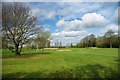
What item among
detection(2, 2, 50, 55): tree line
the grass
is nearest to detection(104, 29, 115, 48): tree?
detection(2, 2, 50, 55): tree line

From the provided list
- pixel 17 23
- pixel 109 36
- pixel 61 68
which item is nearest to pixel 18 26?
pixel 17 23

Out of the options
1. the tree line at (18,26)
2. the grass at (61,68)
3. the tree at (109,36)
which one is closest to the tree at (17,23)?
the tree line at (18,26)

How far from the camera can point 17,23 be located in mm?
27281

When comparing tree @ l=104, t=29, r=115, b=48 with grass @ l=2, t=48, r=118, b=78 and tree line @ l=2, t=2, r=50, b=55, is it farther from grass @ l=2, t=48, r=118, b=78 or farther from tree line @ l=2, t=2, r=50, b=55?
grass @ l=2, t=48, r=118, b=78

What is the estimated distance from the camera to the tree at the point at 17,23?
86.6 feet

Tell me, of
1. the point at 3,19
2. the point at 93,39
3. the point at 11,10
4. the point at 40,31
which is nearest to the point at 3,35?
the point at 3,19

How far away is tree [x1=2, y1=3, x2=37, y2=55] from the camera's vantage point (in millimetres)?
26391

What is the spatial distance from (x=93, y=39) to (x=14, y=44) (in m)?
50.2

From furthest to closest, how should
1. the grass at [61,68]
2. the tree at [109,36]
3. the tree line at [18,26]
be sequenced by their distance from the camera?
the tree at [109,36]
the tree line at [18,26]
the grass at [61,68]

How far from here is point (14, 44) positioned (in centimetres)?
2809

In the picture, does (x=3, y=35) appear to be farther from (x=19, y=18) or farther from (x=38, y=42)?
(x=38, y=42)

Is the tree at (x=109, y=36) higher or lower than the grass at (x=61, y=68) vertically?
higher

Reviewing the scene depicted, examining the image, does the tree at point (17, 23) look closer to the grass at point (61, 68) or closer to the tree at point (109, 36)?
the grass at point (61, 68)

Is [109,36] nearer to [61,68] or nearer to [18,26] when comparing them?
[18,26]
